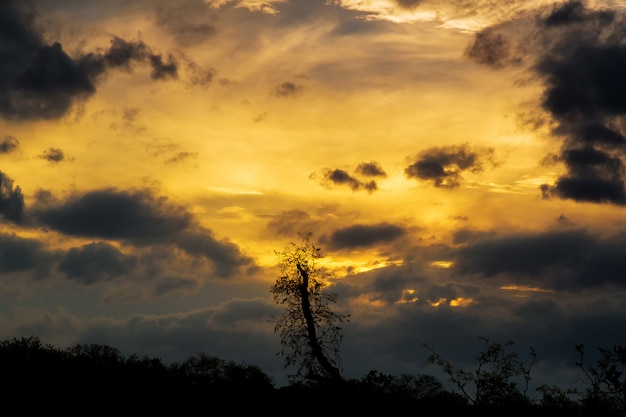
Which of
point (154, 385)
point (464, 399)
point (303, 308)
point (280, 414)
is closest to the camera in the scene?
point (280, 414)

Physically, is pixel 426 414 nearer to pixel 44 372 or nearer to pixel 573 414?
pixel 573 414

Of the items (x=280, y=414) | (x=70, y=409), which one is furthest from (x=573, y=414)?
(x=70, y=409)

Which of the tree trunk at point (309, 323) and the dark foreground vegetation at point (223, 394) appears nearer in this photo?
the dark foreground vegetation at point (223, 394)

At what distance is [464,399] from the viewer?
55.4 metres

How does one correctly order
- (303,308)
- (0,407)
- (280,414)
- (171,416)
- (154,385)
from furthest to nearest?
(303,308) → (154,385) → (280,414) → (171,416) → (0,407)

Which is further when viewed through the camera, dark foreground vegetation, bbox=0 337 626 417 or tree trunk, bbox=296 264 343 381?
tree trunk, bbox=296 264 343 381

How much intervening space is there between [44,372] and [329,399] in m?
19.7

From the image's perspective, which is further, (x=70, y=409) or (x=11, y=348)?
(x=11, y=348)

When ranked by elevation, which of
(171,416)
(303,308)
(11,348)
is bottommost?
(171,416)

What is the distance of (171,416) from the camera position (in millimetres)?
43781

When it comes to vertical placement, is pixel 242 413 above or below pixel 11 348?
below

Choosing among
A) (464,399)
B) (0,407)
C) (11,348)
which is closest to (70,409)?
(0,407)

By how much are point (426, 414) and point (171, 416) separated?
1895cm

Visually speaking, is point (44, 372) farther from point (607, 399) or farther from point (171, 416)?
point (607, 399)
